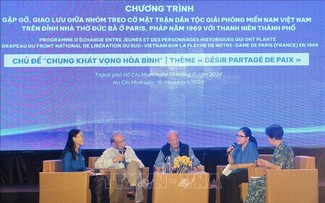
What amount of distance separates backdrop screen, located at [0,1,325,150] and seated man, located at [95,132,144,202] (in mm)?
801

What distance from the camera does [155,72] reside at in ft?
24.0

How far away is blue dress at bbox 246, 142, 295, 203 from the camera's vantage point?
5691 millimetres

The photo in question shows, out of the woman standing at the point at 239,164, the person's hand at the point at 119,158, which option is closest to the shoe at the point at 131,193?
the person's hand at the point at 119,158

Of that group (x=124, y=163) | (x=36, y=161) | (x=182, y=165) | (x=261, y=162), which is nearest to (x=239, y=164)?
(x=261, y=162)

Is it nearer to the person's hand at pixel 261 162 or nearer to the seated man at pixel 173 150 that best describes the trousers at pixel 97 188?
the seated man at pixel 173 150

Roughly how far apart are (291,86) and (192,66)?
1.29 m

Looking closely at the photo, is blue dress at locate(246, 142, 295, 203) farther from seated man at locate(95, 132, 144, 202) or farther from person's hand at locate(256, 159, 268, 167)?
seated man at locate(95, 132, 144, 202)

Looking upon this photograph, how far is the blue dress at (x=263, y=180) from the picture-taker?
5.69m

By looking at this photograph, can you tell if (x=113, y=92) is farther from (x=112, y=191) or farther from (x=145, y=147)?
(x=112, y=191)

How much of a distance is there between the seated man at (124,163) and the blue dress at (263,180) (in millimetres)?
1241

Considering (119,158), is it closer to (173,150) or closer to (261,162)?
(173,150)

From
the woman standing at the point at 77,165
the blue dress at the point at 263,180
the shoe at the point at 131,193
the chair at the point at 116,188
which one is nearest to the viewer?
the blue dress at the point at 263,180

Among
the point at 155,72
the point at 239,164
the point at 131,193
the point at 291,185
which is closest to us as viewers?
the point at 291,185

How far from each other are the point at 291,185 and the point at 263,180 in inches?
10.8
